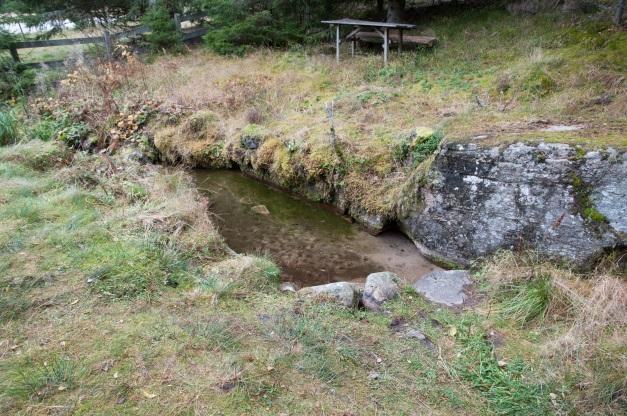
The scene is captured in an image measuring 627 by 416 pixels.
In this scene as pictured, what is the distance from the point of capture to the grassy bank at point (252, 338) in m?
2.94

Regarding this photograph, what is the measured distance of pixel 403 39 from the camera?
36.3 ft

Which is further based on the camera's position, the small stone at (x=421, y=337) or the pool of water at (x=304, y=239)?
the pool of water at (x=304, y=239)

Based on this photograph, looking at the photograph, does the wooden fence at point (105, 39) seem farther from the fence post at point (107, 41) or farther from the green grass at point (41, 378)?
the green grass at point (41, 378)

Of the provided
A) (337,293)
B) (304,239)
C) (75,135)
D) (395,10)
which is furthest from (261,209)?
(395,10)

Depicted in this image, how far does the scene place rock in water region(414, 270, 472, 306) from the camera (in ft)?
15.2

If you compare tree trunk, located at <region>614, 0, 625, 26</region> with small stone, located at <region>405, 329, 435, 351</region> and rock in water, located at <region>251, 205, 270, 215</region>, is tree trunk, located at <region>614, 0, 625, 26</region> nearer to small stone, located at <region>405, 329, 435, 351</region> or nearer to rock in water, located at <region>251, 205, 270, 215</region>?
rock in water, located at <region>251, 205, 270, 215</region>

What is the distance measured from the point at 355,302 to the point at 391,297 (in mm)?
408

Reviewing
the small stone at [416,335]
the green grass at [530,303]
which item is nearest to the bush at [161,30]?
the small stone at [416,335]

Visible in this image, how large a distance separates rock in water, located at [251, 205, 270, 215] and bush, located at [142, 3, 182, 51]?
8.63m

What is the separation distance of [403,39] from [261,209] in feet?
21.8

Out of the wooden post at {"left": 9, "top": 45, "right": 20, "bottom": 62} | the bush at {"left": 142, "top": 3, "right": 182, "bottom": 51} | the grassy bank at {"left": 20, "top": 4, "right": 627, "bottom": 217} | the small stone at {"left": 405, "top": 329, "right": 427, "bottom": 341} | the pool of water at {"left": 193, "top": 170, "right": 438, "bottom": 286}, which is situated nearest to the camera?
the small stone at {"left": 405, "top": 329, "right": 427, "bottom": 341}

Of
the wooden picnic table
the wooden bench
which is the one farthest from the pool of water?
the wooden bench

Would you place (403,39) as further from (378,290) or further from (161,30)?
(378,290)

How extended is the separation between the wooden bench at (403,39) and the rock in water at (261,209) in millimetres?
6151
